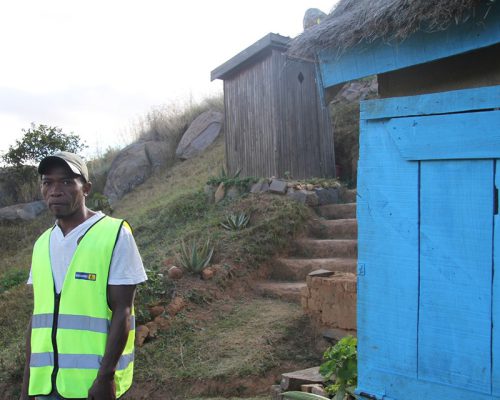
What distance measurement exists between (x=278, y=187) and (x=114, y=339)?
6997 millimetres

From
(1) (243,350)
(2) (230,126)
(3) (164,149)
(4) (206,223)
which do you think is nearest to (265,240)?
(4) (206,223)

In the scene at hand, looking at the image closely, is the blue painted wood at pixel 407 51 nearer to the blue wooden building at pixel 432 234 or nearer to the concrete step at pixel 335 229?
the blue wooden building at pixel 432 234

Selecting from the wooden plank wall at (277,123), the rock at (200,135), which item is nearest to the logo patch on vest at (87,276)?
the wooden plank wall at (277,123)

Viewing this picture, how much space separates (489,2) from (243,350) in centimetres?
391

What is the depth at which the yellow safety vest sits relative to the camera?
7.77 feet

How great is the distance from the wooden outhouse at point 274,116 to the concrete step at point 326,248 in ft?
7.90

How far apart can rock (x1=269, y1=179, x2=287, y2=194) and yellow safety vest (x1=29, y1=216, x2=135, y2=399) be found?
6770mm

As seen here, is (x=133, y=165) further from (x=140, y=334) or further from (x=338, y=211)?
(x=140, y=334)

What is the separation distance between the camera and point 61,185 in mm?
2627

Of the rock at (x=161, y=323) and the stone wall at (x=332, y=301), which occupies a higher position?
the stone wall at (x=332, y=301)

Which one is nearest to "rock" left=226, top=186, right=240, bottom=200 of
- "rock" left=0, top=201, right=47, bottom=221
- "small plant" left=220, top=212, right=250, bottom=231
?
"small plant" left=220, top=212, right=250, bottom=231

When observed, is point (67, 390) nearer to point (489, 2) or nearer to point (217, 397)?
point (217, 397)

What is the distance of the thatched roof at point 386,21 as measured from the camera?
2.91 metres

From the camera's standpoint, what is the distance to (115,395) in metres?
2.39
